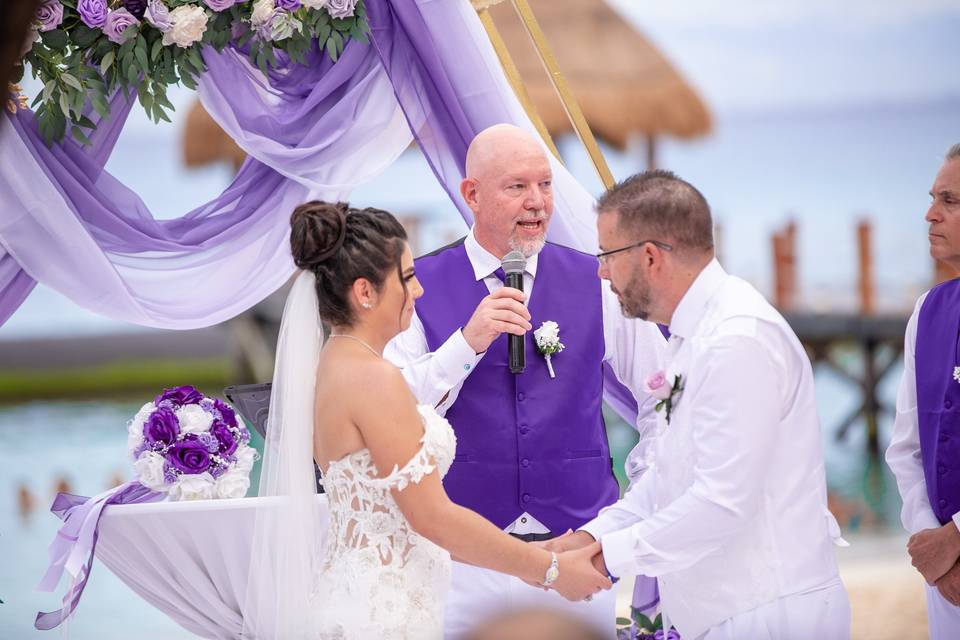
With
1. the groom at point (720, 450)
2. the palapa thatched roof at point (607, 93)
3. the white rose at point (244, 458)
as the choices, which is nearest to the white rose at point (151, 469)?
the white rose at point (244, 458)

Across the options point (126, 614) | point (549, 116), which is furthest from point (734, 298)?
point (549, 116)

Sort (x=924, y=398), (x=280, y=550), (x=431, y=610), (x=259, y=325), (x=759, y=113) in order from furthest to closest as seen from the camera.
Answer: (x=759, y=113)
(x=259, y=325)
(x=924, y=398)
(x=280, y=550)
(x=431, y=610)

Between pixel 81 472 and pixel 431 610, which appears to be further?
pixel 81 472

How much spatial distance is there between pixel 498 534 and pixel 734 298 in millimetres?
850

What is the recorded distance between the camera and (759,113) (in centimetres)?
3122

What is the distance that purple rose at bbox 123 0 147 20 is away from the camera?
4227 mm

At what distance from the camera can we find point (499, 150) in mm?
3973

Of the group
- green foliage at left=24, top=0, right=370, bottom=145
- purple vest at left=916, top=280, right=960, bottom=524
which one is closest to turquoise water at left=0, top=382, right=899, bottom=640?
green foliage at left=24, top=0, right=370, bottom=145

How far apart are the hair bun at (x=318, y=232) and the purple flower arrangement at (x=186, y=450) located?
1.10m

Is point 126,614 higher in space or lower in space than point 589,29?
lower

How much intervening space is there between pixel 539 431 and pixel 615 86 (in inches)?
484

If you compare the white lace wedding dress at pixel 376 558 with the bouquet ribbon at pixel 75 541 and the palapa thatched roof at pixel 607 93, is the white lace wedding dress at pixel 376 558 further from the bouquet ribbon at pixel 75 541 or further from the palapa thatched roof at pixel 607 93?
the palapa thatched roof at pixel 607 93

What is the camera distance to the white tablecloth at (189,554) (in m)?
3.81

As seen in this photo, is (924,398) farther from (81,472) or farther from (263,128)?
(81,472)
